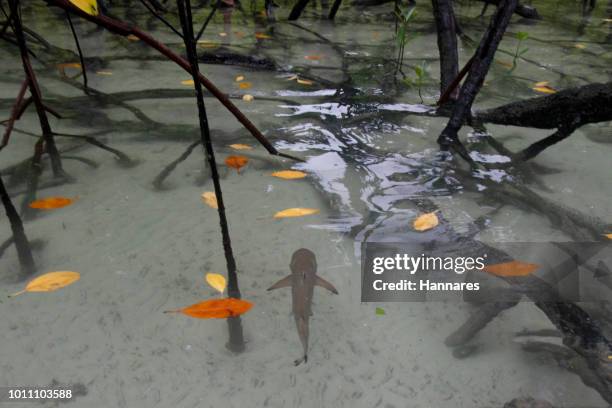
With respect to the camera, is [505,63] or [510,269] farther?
[505,63]

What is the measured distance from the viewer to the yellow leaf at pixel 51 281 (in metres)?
1.58

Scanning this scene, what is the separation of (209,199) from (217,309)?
704 mm

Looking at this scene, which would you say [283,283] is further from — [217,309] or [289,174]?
[289,174]

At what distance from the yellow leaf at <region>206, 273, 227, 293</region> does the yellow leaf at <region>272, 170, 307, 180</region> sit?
30.3 inches

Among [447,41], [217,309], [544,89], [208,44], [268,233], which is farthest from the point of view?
[208,44]

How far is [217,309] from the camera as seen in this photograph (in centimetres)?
152

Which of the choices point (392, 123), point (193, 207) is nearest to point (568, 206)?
point (392, 123)

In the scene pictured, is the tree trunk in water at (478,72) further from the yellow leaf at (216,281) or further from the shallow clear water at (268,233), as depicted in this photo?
the yellow leaf at (216,281)

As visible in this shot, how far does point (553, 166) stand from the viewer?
2.49 m

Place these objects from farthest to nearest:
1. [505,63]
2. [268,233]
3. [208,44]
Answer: [208,44] → [505,63] → [268,233]

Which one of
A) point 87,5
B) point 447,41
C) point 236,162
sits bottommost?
point 236,162

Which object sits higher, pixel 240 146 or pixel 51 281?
pixel 240 146

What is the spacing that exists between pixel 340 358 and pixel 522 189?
135 cm

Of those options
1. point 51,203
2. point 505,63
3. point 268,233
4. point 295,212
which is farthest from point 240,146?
point 505,63
